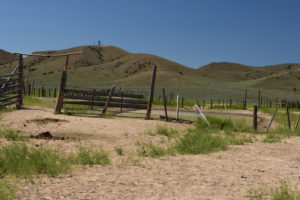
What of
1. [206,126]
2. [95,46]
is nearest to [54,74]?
[95,46]

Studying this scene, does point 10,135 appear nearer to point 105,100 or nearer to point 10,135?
point 10,135

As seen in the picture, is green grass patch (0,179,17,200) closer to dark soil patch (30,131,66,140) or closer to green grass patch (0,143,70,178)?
green grass patch (0,143,70,178)

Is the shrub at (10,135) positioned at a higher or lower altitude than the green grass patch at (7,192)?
higher

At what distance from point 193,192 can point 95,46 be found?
399ft

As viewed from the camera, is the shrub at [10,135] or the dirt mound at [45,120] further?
the dirt mound at [45,120]

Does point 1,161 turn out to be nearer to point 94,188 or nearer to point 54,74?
point 94,188

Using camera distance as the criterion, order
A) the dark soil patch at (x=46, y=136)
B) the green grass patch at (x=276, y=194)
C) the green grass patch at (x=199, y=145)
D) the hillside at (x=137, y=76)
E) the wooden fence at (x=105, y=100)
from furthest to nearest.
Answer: the hillside at (x=137, y=76), the wooden fence at (x=105, y=100), the dark soil patch at (x=46, y=136), the green grass patch at (x=199, y=145), the green grass patch at (x=276, y=194)

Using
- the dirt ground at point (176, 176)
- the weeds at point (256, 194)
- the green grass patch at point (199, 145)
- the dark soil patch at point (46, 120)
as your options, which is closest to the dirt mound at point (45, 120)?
the dark soil patch at point (46, 120)

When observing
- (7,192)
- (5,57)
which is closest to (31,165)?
(7,192)

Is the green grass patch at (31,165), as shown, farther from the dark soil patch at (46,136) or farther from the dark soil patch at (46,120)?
the dark soil patch at (46,120)

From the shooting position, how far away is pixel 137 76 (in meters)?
69.2

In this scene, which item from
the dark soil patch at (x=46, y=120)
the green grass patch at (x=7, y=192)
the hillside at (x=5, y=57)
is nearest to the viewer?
the green grass patch at (x=7, y=192)

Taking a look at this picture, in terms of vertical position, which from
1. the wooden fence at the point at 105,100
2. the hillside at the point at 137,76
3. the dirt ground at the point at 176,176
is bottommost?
the dirt ground at the point at 176,176

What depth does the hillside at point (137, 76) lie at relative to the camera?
2270 inches
